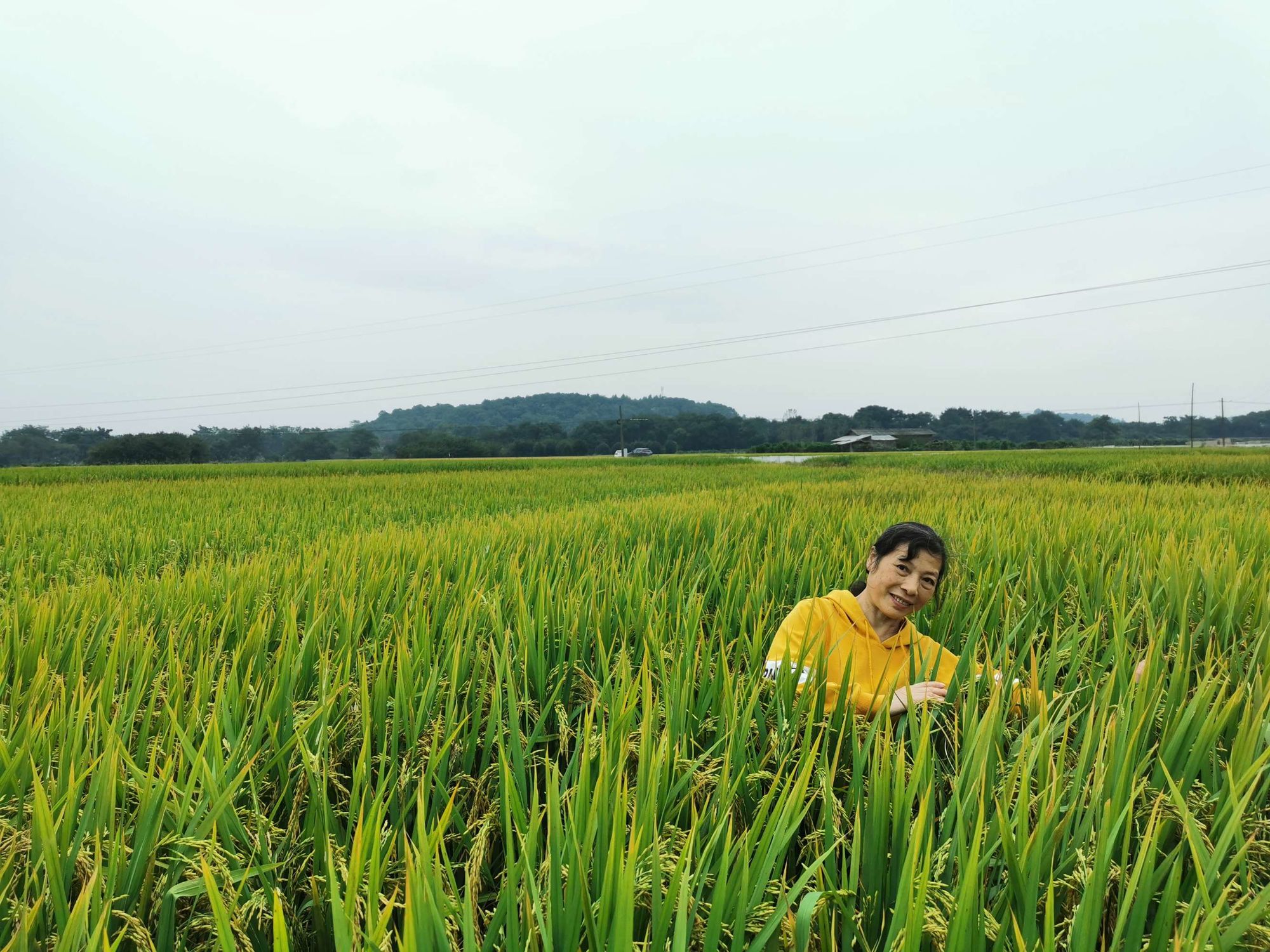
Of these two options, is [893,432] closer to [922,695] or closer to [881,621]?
[881,621]

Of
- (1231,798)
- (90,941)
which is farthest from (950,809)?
(90,941)

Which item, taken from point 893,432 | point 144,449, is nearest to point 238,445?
point 144,449

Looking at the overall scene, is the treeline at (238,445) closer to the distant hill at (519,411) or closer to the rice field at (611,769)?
the distant hill at (519,411)

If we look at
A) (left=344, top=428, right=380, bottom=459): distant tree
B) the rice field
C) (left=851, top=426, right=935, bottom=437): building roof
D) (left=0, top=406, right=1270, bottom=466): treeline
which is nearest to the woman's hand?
the rice field

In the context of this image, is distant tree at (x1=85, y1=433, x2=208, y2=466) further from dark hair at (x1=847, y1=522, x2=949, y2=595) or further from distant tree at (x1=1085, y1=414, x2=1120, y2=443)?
distant tree at (x1=1085, y1=414, x2=1120, y2=443)

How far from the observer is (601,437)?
207 ft

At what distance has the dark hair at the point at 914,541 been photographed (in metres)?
1.99

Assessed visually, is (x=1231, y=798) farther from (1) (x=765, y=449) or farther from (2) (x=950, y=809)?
(1) (x=765, y=449)

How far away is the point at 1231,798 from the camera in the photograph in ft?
3.18

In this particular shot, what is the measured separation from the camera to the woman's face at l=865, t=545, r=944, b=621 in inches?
77.7

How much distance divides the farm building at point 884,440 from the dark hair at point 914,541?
61.6 metres

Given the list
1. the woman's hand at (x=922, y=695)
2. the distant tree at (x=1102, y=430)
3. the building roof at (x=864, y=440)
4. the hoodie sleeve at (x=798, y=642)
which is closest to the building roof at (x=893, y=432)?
the building roof at (x=864, y=440)

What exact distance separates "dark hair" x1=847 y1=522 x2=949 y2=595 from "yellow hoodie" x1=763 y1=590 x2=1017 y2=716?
0.19 m

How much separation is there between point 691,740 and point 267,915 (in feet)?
2.68
